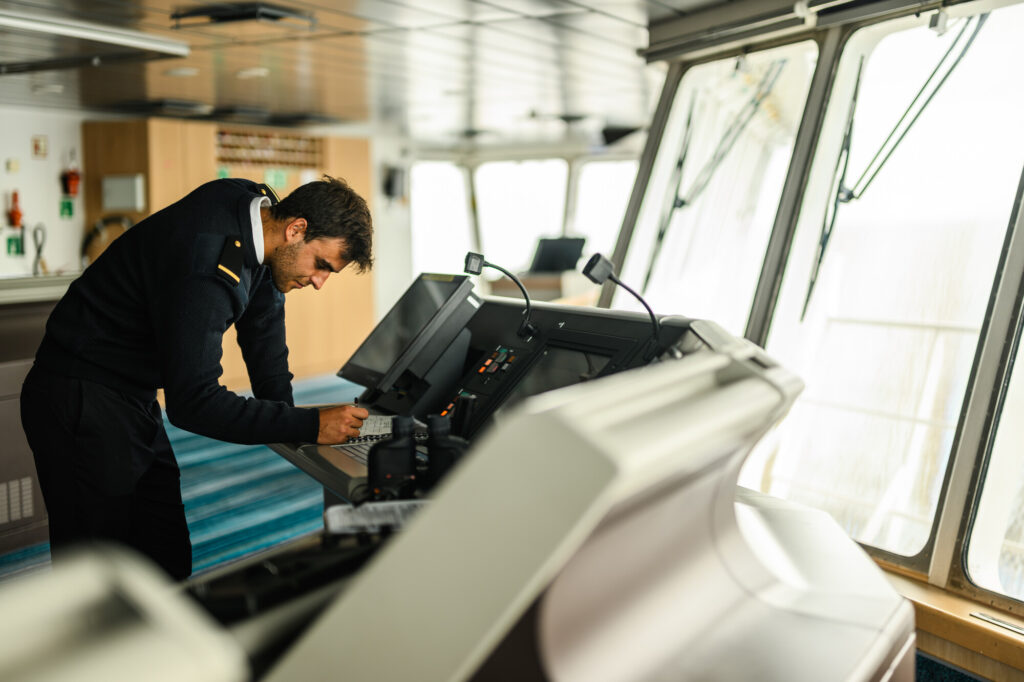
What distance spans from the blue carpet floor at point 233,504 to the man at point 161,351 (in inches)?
51.0

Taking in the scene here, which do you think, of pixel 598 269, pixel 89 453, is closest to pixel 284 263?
pixel 89 453

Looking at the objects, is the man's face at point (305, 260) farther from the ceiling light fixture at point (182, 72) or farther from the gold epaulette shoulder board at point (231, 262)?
the ceiling light fixture at point (182, 72)

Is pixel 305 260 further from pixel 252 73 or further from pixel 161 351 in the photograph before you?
pixel 252 73

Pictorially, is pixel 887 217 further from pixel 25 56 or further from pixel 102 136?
pixel 102 136

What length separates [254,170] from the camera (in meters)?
7.02

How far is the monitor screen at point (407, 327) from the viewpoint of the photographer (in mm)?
2111

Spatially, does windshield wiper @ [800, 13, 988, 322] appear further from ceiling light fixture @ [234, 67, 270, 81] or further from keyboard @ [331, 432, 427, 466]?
ceiling light fixture @ [234, 67, 270, 81]

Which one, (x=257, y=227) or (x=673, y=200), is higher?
(x=673, y=200)

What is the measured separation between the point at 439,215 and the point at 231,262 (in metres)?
8.81

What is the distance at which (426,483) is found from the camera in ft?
4.65

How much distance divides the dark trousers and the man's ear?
1.84 feet

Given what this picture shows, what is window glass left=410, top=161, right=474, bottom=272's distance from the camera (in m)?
10.1

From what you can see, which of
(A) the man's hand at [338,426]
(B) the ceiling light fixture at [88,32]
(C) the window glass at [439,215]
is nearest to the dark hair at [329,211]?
(A) the man's hand at [338,426]

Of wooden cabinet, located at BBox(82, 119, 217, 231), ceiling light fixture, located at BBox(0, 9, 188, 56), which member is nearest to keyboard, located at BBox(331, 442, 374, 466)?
ceiling light fixture, located at BBox(0, 9, 188, 56)
